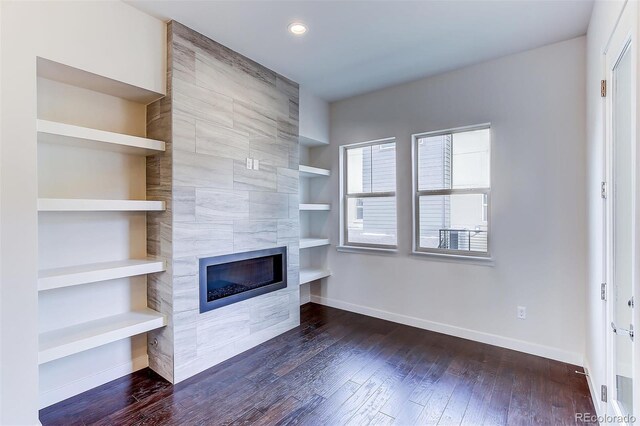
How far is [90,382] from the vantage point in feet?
8.02

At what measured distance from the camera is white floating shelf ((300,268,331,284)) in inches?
160

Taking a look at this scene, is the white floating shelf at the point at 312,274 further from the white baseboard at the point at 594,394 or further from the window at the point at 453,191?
the white baseboard at the point at 594,394

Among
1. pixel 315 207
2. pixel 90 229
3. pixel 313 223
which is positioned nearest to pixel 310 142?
pixel 315 207

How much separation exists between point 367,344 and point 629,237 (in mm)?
2365

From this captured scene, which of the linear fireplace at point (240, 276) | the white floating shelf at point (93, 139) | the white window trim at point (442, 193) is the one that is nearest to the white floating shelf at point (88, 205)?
the white floating shelf at point (93, 139)

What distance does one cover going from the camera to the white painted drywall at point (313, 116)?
13.3 feet

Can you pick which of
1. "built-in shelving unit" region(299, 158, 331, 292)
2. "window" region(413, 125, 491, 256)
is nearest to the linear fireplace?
"built-in shelving unit" region(299, 158, 331, 292)

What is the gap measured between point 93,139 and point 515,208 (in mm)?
3650

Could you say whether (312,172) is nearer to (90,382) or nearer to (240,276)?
(240,276)

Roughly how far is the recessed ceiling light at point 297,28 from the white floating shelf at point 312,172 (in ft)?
5.22

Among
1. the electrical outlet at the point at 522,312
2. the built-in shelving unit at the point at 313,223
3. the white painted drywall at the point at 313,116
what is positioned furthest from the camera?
the built-in shelving unit at the point at 313,223

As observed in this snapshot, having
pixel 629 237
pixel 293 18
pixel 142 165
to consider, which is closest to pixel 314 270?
pixel 142 165

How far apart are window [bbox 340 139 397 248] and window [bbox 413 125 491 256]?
36cm

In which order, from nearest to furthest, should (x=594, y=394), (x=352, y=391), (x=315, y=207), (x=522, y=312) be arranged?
(x=594, y=394) < (x=352, y=391) < (x=522, y=312) < (x=315, y=207)
